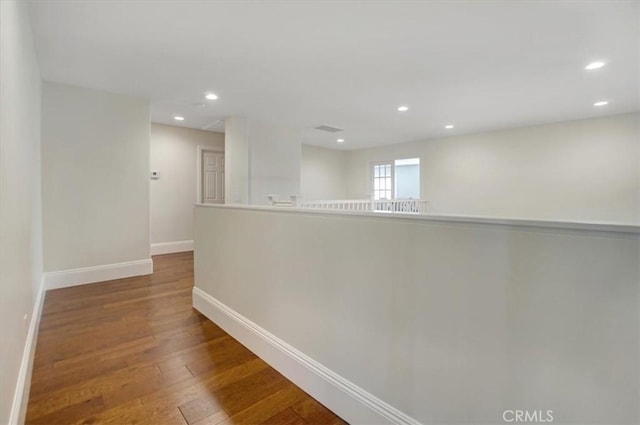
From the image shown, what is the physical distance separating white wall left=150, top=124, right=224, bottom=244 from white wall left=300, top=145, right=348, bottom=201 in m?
2.71

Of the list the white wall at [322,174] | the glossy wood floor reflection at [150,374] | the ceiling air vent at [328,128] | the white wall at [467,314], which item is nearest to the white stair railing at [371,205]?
the ceiling air vent at [328,128]

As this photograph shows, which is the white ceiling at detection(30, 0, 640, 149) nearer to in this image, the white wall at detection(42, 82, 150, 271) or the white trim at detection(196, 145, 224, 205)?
the white wall at detection(42, 82, 150, 271)

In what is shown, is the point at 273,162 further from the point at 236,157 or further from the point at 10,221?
the point at 10,221

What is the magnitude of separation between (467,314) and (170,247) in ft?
19.0

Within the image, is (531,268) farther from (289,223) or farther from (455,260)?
(289,223)

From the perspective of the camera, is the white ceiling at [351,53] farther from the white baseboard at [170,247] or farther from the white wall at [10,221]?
the white baseboard at [170,247]

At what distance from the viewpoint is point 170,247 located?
224 inches

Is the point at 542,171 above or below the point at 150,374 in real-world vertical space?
above

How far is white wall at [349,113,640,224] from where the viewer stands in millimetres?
4535

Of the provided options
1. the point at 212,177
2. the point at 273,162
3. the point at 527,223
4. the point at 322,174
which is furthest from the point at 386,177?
the point at 527,223

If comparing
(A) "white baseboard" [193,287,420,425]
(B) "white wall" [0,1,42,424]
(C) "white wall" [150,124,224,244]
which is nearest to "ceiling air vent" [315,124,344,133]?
(C) "white wall" [150,124,224,244]

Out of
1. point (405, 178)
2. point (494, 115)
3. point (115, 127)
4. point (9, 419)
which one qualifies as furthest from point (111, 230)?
point (405, 178)

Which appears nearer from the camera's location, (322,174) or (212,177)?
(212,177)

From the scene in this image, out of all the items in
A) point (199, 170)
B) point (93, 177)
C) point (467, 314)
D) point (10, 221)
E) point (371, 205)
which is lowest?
point (467, 314)
